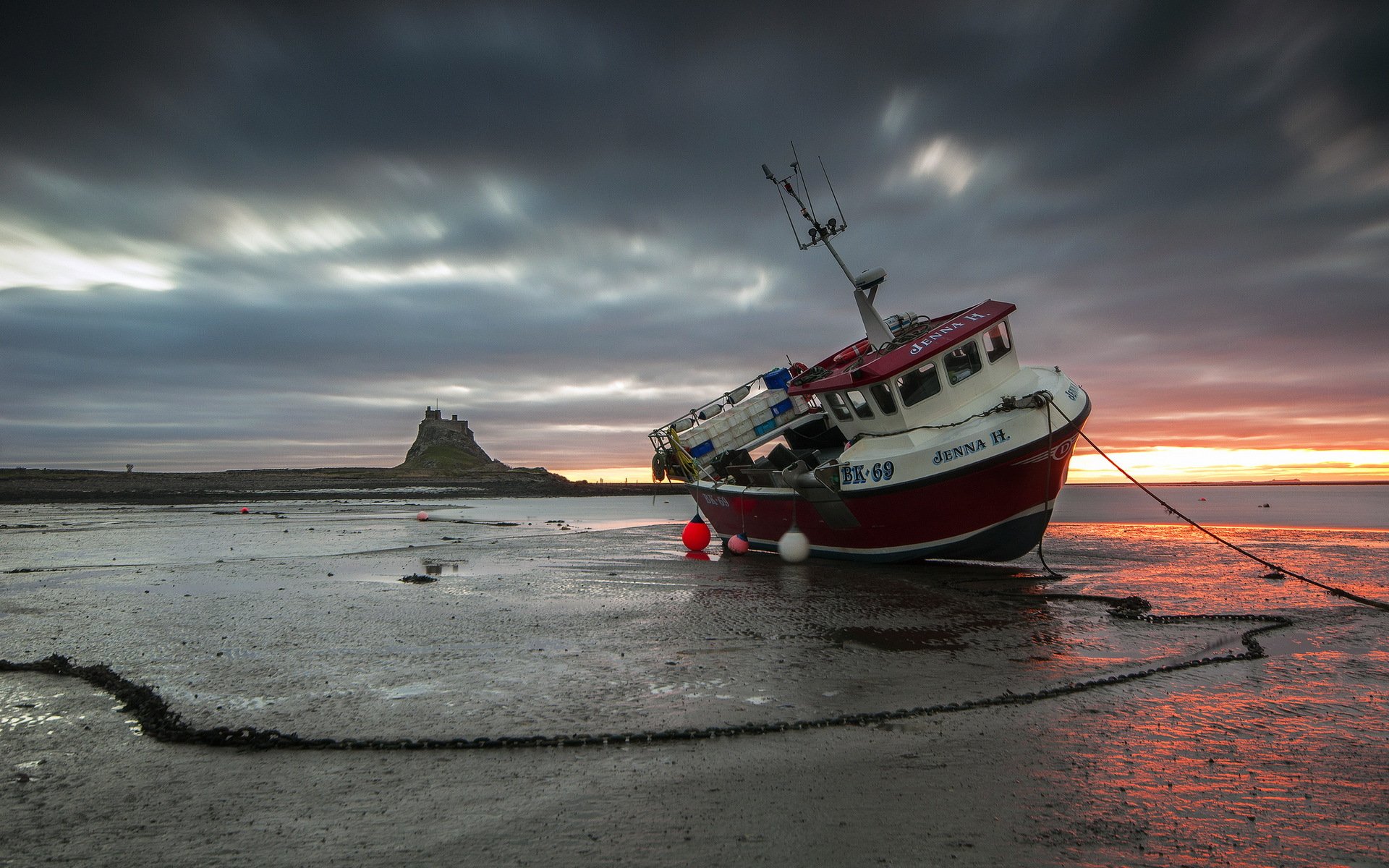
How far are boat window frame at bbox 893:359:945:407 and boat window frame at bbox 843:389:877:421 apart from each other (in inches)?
29.8

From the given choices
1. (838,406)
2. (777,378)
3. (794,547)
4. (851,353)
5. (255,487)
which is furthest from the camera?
(255,487)

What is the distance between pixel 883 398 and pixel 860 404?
732 mm

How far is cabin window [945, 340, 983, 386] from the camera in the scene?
46.1 ft

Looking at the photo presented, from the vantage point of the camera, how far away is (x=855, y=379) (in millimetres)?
14305

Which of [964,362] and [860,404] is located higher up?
[964,362]

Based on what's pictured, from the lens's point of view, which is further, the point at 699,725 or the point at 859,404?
the point at 859,404

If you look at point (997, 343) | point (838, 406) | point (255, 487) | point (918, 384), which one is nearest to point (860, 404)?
point (838, 406)

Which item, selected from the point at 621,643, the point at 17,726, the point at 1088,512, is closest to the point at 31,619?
the point at 17,726

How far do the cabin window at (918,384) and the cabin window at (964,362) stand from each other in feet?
1.21

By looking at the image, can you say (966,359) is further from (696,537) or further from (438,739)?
(438,739)

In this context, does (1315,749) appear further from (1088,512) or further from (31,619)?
(1088,512)

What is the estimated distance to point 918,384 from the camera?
46.1 feet

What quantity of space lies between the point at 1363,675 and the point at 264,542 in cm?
2464

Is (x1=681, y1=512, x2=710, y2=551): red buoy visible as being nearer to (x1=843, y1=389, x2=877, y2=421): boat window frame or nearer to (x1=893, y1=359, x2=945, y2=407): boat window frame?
(x1=843, y1=389, x2=877, y2=421): boat window frame
